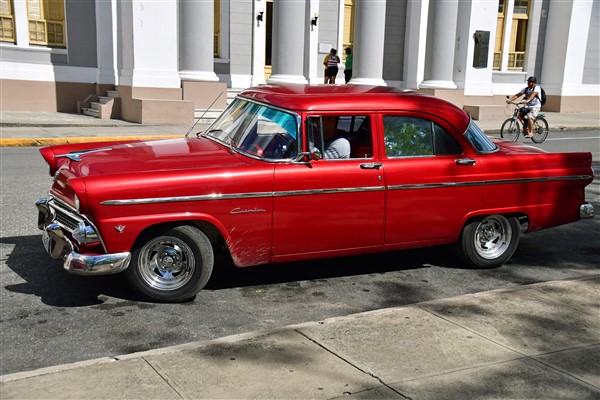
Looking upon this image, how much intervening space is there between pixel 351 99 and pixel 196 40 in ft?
47.4

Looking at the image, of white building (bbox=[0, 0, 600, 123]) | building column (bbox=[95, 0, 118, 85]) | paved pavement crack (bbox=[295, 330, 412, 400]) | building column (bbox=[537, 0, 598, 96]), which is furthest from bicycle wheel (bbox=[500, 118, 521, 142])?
paved pavement crack (bbox=[295, 330, 412, 400])

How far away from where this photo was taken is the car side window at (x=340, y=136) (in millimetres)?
5371

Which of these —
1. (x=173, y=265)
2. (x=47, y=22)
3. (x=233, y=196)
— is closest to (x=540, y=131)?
(x=233, y=196)

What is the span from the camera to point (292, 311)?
503 centimetres

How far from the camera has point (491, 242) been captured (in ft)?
20.6

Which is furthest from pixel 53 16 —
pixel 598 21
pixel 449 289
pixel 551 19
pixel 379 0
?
pixel 598 21

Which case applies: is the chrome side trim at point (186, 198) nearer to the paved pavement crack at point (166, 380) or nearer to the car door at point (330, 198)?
the car door at point (330, 198)

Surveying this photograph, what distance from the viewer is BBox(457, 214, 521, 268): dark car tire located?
6109 mm

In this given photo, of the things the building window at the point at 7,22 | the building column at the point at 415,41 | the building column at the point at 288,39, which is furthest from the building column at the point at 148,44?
the building column at the point at 415,41

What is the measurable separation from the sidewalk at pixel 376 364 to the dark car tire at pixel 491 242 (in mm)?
1162

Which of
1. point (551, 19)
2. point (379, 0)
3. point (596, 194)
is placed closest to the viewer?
point (596, 194)

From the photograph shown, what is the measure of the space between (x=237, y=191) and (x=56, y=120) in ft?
47.3

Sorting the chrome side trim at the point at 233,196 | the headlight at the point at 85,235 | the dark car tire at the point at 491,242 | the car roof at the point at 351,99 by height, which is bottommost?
the dark car tire at the point at 491,242

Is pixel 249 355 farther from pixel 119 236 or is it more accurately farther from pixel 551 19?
pixel 551 19
